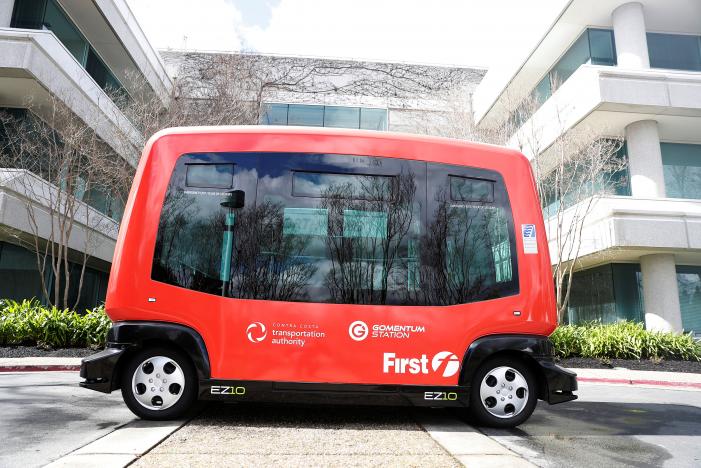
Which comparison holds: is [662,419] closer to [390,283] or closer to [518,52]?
[390,283]

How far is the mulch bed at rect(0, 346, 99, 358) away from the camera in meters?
11.7

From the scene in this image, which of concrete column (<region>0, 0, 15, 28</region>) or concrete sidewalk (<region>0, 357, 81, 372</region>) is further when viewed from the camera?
concrete column (<region>0, 0, 15, 28</region>)

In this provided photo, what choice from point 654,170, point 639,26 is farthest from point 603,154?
point 639,26

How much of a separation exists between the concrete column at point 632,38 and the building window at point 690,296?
7.86m

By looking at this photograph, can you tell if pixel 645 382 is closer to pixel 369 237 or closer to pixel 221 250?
pixel 369 237

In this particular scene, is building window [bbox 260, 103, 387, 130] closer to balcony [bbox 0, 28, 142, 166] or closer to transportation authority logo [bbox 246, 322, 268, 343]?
balcony [bbox 0, 28, 142, 166]

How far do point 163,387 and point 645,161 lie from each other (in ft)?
59.1

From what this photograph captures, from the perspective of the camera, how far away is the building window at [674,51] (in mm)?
19125

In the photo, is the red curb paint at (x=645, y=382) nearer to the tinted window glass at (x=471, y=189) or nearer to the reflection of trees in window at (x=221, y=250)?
the tinted window glass at (x=471, y=189)

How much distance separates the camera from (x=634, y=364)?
514 inches

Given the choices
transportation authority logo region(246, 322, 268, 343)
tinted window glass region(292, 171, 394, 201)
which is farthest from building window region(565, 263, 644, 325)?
transportation authority logo region(246, 322, 268, 343)

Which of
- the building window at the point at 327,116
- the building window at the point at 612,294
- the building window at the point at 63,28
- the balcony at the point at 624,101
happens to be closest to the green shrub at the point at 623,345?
the building window at the point at 612,294

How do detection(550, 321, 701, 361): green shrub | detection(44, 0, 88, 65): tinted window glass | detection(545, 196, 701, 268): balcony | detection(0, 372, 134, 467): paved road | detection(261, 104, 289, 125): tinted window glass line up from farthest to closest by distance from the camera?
1. detection(261, 104, 289, 125): tinted window glass
2. detection(44, 0, 88, 65): tinted window glass
3. detection(545, 196, 701, 268): balcony
4. detection(550, 321, 701, 361): green shrub
5. detection(0, 372, 134, 467): paved road

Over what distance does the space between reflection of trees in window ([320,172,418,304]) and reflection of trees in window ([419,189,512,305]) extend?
0.91ft
